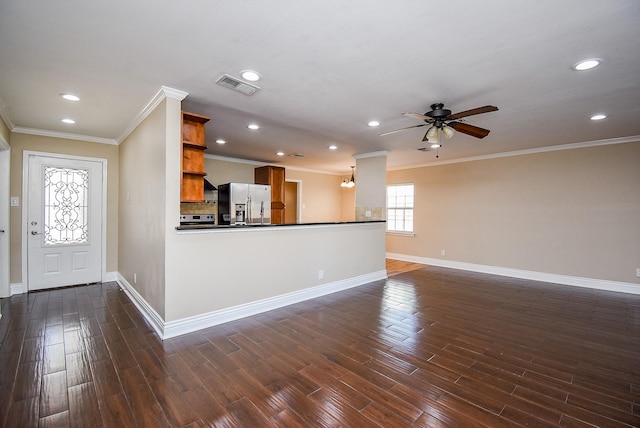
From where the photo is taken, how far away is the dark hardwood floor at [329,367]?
184cm

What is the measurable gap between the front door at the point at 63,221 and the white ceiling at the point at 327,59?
0.79m

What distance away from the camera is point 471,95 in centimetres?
297

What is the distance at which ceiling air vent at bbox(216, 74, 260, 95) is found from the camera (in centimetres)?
264

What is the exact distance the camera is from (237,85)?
278 centimetres

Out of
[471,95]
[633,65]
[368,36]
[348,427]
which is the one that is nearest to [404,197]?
[471,95]

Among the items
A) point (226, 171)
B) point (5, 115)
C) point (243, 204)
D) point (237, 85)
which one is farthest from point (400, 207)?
point (5, 115)

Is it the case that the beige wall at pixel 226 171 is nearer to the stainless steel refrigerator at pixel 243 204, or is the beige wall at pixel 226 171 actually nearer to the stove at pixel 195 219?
the stainless steel refrigerator at pixel 243 204

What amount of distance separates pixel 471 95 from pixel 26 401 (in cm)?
444

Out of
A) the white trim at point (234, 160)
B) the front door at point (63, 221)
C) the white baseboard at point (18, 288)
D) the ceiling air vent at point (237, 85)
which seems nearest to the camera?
the ceiling air vent at point (237, 85)

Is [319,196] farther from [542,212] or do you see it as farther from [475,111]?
[475,111]

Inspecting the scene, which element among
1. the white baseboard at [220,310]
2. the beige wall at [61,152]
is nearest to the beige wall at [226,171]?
the beige wall at [61,152]

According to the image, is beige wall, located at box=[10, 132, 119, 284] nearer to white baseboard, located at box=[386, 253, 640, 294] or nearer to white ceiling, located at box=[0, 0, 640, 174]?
white ceiling, located at box=[0, 0, 640, 174]

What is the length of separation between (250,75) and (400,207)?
6.15 meters

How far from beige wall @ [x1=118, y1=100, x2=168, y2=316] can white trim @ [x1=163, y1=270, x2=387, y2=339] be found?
0.24 meters
